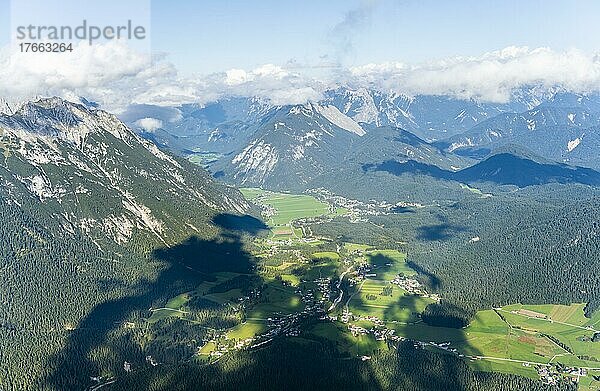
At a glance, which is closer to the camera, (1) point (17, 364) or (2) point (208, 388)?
(2) point (208, 388)

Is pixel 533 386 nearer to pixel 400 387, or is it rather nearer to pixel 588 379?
pixel 588 379

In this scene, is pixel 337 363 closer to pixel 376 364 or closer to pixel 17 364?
pixel 376 364

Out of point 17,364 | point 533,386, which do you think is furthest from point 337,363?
point 17,364

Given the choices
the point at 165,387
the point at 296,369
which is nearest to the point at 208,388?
the point at 165,387

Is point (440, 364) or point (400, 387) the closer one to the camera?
point (400, 387)

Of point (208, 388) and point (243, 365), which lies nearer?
point (208, 388)

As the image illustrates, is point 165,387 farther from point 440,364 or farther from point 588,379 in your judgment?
point 588,379

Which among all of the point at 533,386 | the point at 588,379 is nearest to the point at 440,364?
the point at 533,386
